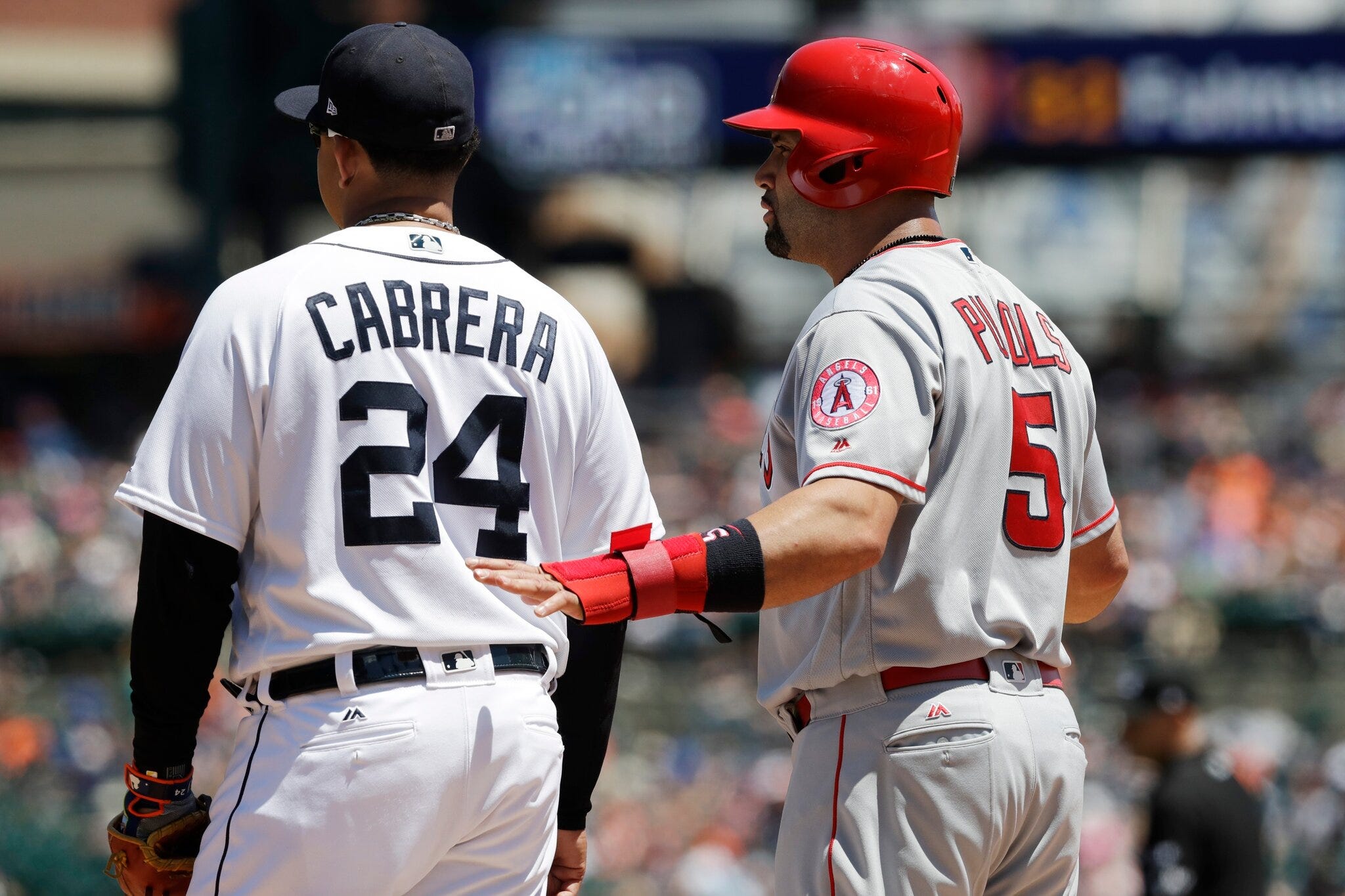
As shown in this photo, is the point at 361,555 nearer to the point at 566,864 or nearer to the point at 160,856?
the point at 160,856

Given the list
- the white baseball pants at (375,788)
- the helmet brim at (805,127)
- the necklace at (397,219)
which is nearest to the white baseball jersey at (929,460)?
the helmet brim at (805,127)

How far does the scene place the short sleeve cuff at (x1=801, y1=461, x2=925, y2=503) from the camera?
2.37 m

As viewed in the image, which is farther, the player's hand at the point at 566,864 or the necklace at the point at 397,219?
the player's hand at the point at 566,864

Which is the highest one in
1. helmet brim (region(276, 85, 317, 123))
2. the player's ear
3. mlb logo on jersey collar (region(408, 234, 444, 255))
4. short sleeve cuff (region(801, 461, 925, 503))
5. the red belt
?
A: helmet brim (region(276, 85, 317, 123))

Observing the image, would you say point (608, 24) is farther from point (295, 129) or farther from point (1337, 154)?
point (1337, 154)

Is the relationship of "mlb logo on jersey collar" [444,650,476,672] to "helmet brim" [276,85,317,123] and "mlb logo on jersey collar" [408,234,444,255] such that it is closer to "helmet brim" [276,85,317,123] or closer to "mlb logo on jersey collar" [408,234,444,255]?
"mlb logo on jersey collar" [408,234,444,255]

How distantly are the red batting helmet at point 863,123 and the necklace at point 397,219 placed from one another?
58 cm

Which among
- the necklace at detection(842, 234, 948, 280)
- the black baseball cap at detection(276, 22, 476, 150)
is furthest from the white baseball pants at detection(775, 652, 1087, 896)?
the black baseball cap at detection(276, 22, 476, 150)

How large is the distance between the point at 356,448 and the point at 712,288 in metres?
19.6

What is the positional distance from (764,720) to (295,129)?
10486mm

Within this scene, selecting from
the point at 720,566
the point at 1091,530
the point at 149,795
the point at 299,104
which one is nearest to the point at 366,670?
the point at 149,795

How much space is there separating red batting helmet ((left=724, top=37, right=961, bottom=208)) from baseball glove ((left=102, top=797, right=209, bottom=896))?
4.97ft

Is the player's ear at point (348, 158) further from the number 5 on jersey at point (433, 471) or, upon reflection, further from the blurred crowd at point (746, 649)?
the blurred crowd at point (746, 649)

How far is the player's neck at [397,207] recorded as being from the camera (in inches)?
103
